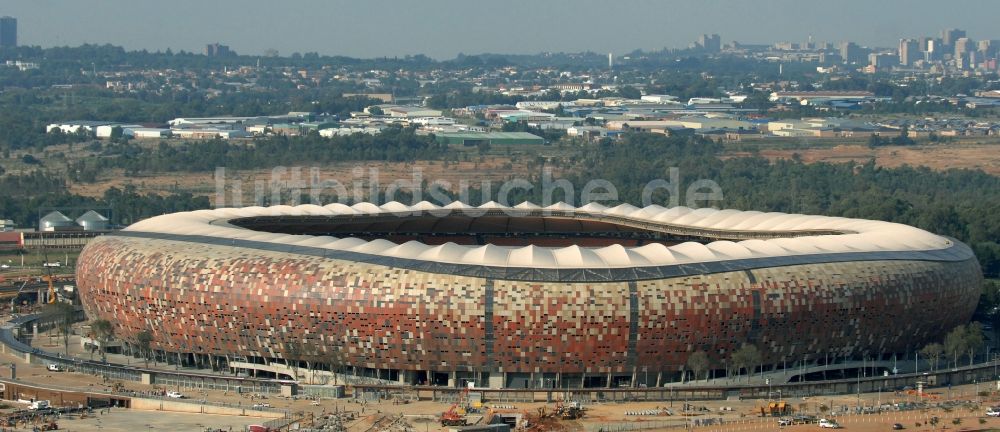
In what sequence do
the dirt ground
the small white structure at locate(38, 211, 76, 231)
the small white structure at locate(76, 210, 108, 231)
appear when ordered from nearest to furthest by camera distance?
the dirt ground → the small white structure at locate(38, 211, 76, 231) → the small white structure at locate(76, 210, 108, 231)

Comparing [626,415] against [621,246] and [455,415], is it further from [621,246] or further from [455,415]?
[621,246]

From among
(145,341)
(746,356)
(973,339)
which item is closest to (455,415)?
(746,356)

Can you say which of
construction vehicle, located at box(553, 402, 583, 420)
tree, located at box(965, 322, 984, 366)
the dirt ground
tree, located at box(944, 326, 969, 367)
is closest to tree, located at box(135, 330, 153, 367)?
the dirt ground

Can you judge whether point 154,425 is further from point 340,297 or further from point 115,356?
point 115,356

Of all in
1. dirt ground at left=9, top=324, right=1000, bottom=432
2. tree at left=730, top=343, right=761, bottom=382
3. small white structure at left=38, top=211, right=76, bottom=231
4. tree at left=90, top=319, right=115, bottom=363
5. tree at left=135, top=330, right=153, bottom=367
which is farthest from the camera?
small white structure at left=38, top=211, right=76, bottom=231

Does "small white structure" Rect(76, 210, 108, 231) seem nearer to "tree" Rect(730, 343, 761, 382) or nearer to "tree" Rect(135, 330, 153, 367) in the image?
"tree" Rect(135, 330, 153, 367)

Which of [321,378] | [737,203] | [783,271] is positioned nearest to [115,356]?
[321,378]

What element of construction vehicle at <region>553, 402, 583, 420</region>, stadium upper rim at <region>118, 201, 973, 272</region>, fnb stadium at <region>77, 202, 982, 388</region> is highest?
stadium upper rim at <region>118, 201, 973, 272</region>

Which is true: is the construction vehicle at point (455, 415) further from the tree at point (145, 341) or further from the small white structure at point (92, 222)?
the small white structure at point (92, 222)
